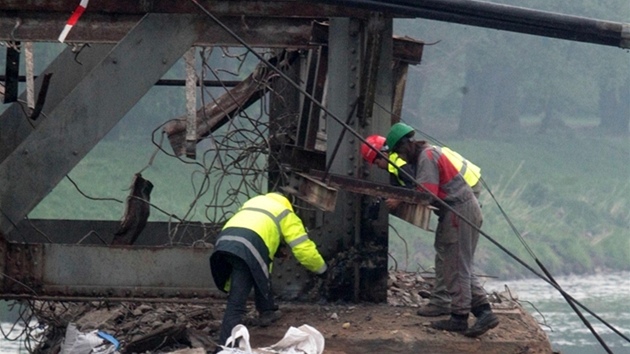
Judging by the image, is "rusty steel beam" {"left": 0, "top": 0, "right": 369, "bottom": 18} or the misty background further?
the misty background

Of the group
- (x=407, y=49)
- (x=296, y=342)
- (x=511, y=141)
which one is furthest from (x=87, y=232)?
(x=511, y=141)

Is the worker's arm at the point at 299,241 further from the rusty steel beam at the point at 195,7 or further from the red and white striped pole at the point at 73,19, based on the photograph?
the red and white striped pole at the point at 73,19

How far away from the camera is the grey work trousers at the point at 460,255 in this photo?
418 inches

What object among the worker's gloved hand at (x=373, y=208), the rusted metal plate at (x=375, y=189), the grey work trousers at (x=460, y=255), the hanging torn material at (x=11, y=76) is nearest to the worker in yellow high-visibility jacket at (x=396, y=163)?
the rusted metal plate at (x=375, y=189)

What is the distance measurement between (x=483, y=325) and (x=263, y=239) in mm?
1859

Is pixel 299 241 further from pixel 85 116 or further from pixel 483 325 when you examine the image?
pixel 85 116

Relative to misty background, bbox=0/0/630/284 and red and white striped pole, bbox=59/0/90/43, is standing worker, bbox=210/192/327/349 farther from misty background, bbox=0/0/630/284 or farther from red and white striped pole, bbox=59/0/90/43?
misty background, bbox=0/0/630/284

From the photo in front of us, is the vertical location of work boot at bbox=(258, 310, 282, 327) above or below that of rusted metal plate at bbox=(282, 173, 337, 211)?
below

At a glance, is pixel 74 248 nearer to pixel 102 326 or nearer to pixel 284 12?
pixel 102 326

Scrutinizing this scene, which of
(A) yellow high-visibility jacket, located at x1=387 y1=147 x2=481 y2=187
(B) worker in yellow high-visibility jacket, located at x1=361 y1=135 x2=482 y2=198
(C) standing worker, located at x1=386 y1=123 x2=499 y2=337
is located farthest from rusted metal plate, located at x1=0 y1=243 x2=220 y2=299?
(C) standing worker, located at x1=386 y1=123 x2=499 y2=337

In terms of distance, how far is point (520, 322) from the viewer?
11211mm

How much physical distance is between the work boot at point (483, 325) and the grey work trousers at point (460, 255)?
0.42 ft

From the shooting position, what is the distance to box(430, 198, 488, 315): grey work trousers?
1062cm

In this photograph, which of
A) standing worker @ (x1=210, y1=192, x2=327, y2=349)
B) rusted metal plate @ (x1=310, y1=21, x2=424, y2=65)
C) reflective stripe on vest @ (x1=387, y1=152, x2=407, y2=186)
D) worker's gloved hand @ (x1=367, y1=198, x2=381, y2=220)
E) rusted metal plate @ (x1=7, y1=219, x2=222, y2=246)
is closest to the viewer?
standing worker @ (x1=210, y1=192, x2=327, y2=349)
